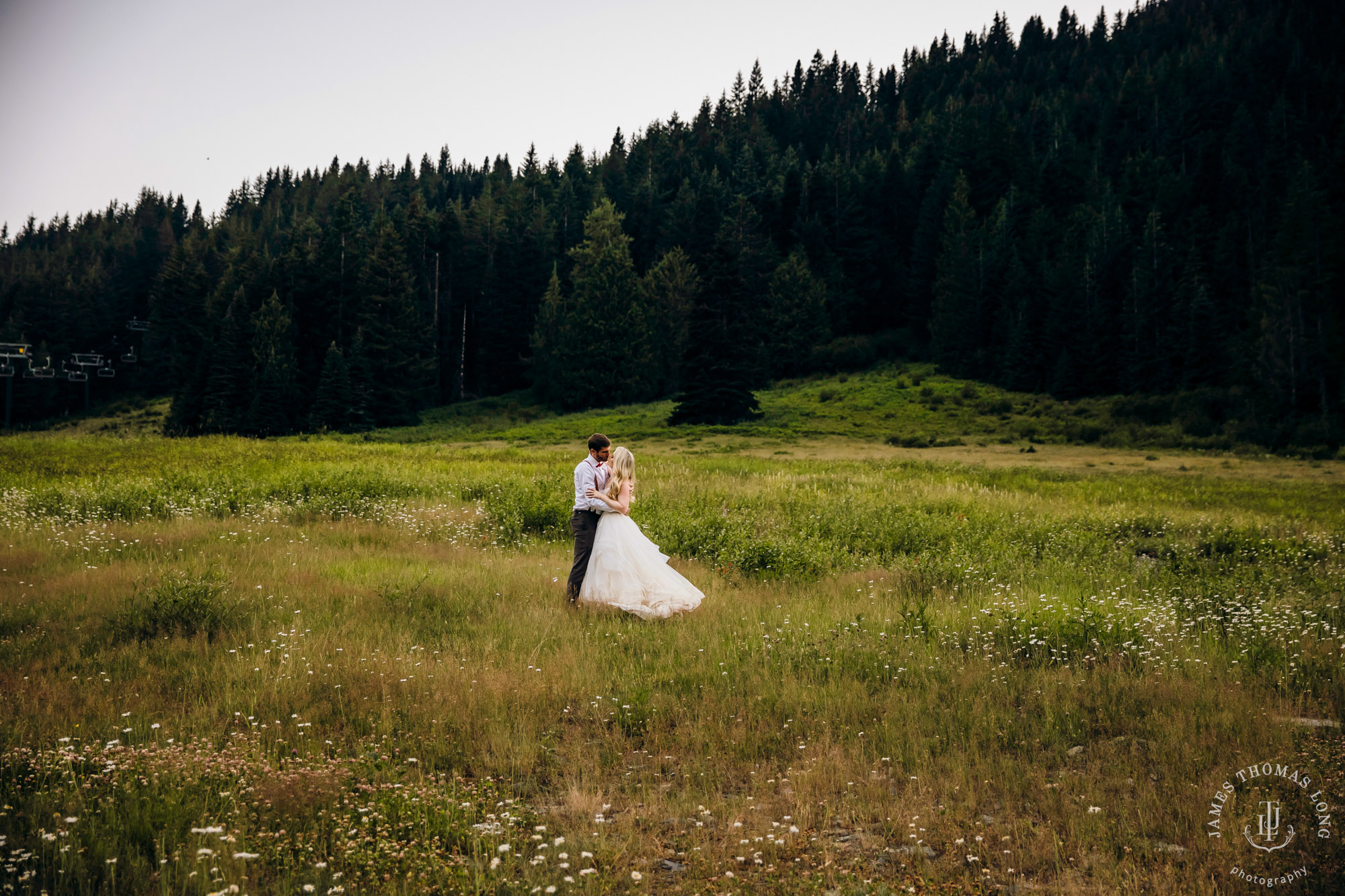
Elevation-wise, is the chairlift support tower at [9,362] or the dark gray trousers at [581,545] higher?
the chairlift support tower at [9,362]

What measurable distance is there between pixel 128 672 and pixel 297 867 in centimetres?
452

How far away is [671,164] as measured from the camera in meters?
113

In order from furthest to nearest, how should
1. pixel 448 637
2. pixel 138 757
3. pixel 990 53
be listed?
pixel 990 53 < pixel 448 637 < pixel 138 757

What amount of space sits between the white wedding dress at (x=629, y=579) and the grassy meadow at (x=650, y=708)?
1.15 ft

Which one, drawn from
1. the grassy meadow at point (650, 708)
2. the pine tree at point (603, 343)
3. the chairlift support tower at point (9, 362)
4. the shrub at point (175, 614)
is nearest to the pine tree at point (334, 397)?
the pine tree at point (603, 343)

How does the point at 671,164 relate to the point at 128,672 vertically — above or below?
above

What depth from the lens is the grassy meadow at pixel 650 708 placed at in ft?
15.2

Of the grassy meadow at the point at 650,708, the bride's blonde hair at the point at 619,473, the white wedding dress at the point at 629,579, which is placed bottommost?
the grassy meadow at the point at 650,708

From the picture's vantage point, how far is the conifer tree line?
202 ft

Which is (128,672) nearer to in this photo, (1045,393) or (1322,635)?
(1322,635)

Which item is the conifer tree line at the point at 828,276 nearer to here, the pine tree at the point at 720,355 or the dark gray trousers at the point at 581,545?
the pine tree at the point at 720,355

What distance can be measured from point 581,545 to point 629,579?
92 centimetres

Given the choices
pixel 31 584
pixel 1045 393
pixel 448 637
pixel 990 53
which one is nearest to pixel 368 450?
pixel 31 584

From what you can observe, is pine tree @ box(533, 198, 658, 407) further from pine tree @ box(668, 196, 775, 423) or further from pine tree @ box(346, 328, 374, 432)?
pine tree @ box(346, 328, 374, 432)
